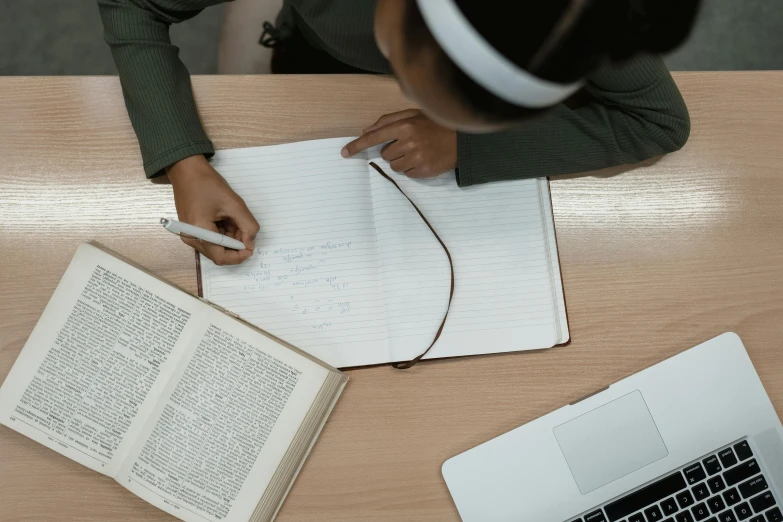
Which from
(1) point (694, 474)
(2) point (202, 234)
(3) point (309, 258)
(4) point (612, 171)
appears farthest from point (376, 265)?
(1) point (694, 474)

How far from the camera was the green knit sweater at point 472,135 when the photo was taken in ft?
2.03

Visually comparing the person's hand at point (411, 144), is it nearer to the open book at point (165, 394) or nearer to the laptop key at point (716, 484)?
the open book at point (165, 394)

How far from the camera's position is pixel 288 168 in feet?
2.11

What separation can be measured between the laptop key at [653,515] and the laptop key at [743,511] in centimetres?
8

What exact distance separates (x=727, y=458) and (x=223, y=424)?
49 centimetres

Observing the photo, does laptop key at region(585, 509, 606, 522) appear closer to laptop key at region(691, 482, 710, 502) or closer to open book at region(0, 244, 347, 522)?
laptop key at region(691, 482, 710, 502)

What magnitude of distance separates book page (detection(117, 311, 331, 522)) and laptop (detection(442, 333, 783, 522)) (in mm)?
171

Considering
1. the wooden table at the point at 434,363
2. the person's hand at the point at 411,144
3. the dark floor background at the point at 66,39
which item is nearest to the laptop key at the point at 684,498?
the wooden table at the point at 434,363

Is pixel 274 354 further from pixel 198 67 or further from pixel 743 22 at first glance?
pixel 743 22

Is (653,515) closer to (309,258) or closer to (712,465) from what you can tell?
(712,465)

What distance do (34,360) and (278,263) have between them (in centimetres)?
24

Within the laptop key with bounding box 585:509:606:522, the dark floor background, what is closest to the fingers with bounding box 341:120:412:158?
the laptop key with bounding box 585:509:606:522

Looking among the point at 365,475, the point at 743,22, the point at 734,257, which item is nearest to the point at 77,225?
the point at 365,475

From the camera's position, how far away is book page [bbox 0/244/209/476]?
584 millimetres
